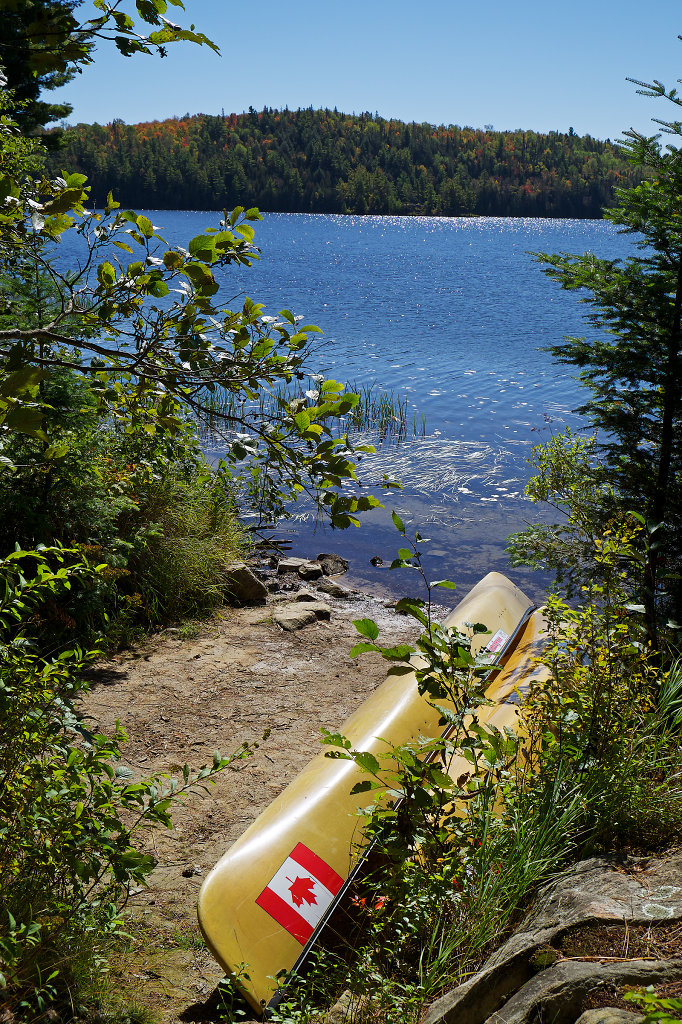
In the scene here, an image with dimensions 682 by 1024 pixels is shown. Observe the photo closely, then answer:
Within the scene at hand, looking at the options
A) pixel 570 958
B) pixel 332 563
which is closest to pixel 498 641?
pixel 570 958

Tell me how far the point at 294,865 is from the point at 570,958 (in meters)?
2.10

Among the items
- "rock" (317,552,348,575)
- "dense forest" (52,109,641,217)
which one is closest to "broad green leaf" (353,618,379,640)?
"rock" (317,552,348,575)

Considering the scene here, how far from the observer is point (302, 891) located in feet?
12.4

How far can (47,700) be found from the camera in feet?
9.06

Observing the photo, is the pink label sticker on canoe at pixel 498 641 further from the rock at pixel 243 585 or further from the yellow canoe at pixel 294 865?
the rock at pixel 243 585

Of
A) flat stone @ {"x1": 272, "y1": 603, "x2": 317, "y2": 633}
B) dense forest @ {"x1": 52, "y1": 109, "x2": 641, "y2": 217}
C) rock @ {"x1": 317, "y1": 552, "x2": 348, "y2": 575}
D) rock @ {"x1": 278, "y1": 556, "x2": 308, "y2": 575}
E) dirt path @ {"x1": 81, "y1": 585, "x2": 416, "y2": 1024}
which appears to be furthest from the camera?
dense forest @ {"x1": 52, "y1": 109, "x2": 641, "y2": 217}

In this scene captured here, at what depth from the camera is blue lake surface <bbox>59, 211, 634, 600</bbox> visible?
12.9 m

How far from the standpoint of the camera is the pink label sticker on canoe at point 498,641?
245 inches

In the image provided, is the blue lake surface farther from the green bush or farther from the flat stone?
the green bush

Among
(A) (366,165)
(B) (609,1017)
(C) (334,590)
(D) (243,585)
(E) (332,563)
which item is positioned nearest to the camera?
(B) (609,1017)

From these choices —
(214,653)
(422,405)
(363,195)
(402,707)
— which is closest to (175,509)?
(214,653)

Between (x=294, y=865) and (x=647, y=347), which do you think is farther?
(x=647, y=347)

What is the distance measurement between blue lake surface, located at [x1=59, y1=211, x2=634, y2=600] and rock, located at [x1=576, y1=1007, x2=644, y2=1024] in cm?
339

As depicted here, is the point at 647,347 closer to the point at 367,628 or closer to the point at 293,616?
the point at 367,628
